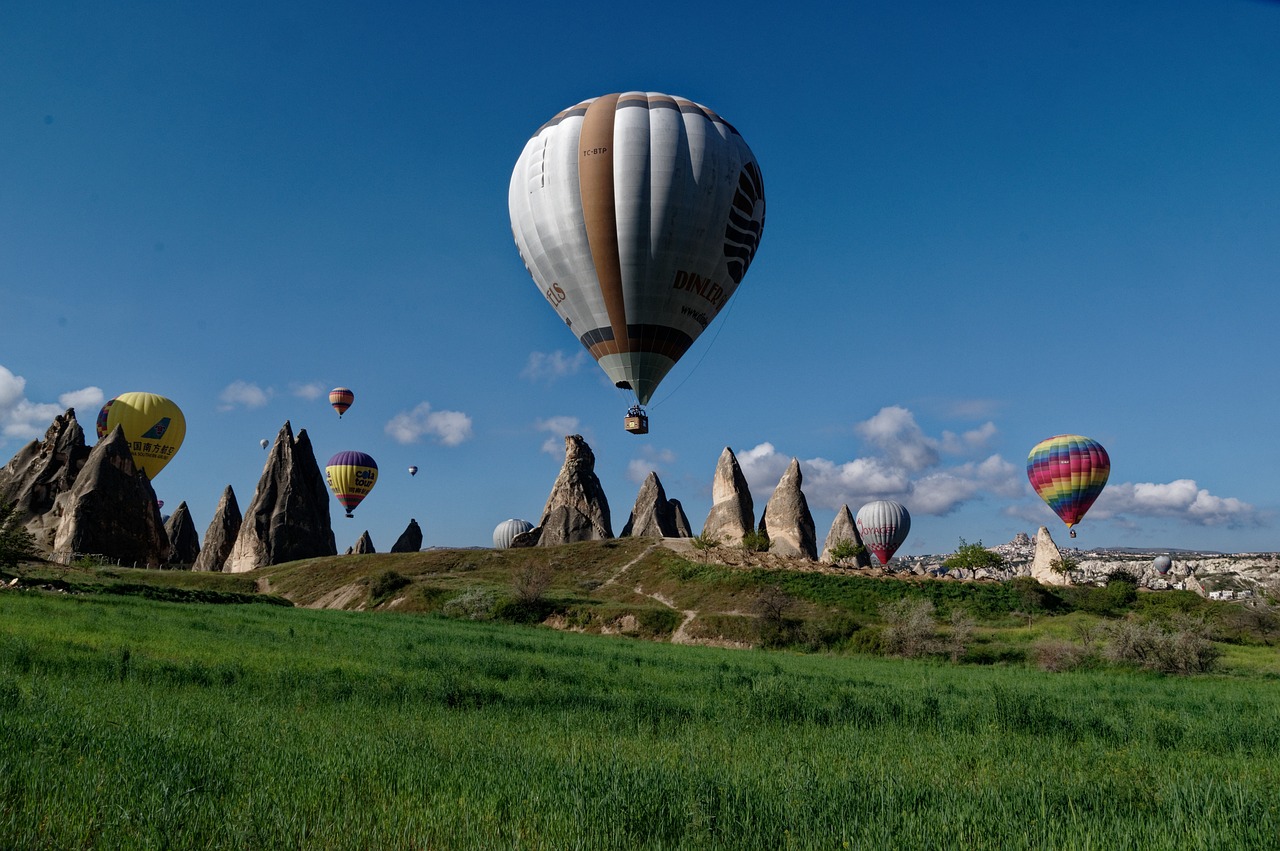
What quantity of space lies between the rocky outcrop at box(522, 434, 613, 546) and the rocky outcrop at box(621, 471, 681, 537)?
13.8 meters

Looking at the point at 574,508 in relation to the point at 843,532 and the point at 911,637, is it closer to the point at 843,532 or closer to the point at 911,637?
the point at 843,532

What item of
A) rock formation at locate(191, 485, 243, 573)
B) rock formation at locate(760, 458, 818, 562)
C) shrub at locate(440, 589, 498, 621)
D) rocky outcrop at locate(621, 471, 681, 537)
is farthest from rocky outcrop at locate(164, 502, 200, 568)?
rock formation at locate(760, 458, 818, 562)

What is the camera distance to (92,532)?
7256cm

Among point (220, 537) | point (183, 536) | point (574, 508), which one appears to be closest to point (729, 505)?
point (574, 508)

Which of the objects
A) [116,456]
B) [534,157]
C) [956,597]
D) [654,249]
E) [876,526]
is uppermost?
[534,157]

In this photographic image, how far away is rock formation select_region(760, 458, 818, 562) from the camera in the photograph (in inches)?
2950

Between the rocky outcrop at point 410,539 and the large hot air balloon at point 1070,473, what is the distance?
88750 millimetres

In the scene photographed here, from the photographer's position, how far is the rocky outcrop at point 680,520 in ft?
360

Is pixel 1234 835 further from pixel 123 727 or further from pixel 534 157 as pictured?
pixel 534 157

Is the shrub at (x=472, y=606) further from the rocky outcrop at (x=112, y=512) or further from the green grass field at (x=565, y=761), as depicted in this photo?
the rocky outcrop at (x=112, y=512)

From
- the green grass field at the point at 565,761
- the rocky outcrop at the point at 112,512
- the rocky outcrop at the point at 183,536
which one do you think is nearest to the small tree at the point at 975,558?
the green grass field at the point at 565,761

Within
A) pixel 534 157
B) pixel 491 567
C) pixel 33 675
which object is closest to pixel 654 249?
pixel 534 157

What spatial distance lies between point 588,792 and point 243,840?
2.57m

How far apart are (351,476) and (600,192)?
78.7 metres
